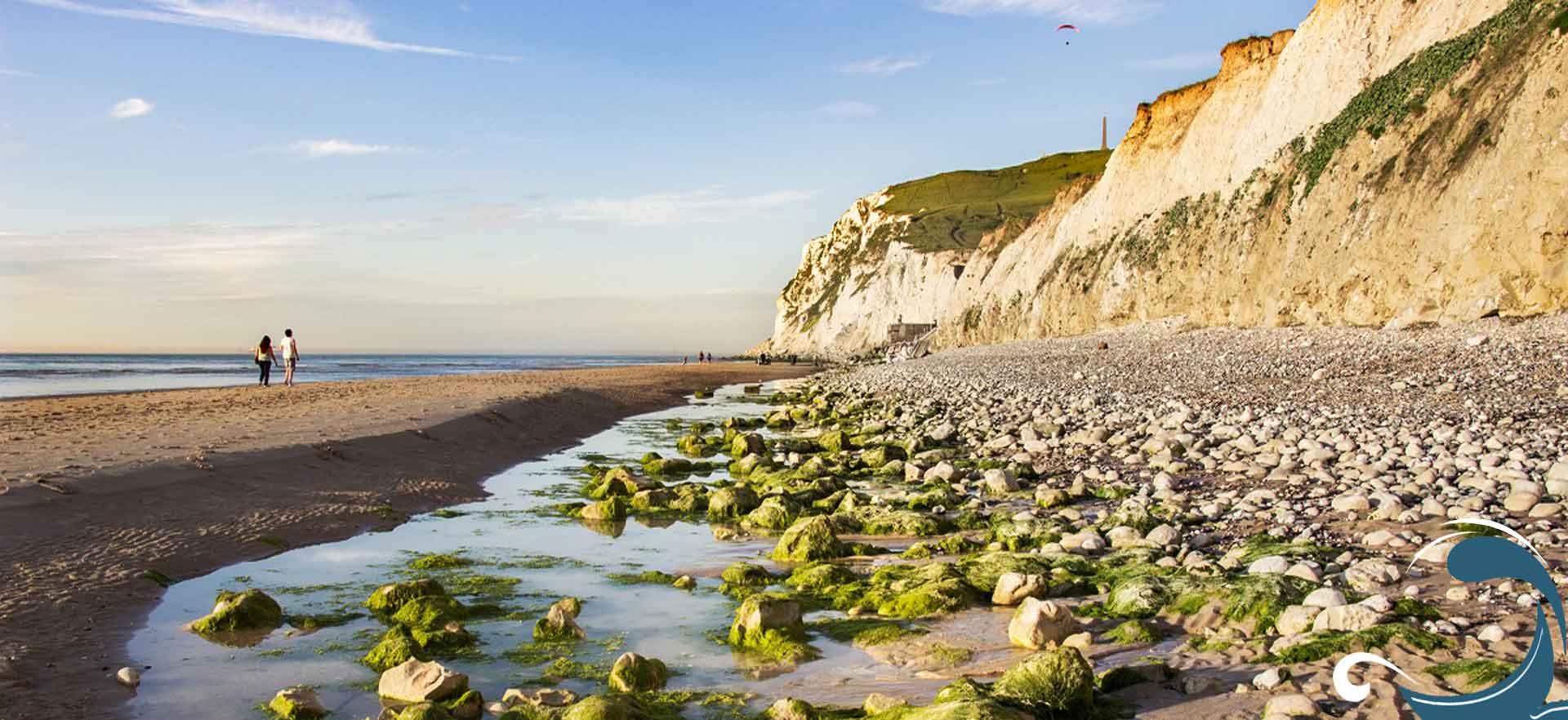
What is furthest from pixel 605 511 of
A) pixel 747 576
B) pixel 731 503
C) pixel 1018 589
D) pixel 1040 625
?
pixel 1040 625

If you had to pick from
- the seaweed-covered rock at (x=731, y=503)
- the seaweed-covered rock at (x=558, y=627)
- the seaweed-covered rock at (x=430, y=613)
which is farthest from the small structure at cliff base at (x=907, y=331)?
the seaweed-covered rock at (x=558, y=627)

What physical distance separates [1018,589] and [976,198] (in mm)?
114031

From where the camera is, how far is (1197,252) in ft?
109

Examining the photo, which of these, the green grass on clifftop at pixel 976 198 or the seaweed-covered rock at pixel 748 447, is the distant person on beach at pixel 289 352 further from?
the green grass on clifftop at pixel 976 198

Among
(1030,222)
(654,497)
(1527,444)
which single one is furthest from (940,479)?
(1030,222)

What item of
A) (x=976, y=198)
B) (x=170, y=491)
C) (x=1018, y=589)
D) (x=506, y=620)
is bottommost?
(x=506, y=620)

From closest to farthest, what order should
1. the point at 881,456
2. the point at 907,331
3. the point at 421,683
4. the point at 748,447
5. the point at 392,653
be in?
1. the point at 421,683
2. the point at 392,653
3. the point at 881,456
4. the point at 748,447
5. the point at 907,331

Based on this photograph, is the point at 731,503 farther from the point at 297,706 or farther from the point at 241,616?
the point at 297,706

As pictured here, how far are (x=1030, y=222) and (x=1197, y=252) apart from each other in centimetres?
2648

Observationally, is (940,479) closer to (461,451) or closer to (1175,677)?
(1175,677)

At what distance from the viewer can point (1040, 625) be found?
559cm

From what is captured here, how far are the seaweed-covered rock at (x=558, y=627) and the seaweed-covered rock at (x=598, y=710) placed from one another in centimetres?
163

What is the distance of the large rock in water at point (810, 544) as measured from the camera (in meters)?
8.21

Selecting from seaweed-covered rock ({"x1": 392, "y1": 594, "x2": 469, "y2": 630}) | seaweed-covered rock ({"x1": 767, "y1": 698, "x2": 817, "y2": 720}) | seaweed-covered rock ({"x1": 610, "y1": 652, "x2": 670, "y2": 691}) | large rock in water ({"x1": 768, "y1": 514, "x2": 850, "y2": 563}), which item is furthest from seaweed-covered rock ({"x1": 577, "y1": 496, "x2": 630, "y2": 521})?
seaweed-covered rock ({"x1": 767, "y1": 698, "x2": 817, "y2": 720})
